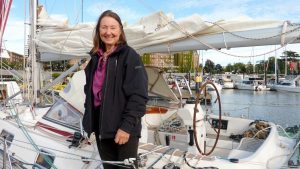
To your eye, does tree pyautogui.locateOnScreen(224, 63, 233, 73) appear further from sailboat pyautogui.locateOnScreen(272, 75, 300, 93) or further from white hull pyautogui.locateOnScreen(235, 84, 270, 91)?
sailboat pyautogui.locateOnScreen(272, 75, 300, 93)

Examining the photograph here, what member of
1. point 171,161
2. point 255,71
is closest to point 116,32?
point 171,161

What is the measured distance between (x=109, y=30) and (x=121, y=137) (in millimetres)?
776

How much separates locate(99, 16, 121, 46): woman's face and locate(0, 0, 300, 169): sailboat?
900 mm

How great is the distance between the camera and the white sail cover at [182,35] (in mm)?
4238

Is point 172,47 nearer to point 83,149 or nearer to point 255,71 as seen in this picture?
point 83,149

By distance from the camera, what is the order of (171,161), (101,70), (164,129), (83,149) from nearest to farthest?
1. (101,70)
2. (171,161)
3. (83,149)
4. (164,129)

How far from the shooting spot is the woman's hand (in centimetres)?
237

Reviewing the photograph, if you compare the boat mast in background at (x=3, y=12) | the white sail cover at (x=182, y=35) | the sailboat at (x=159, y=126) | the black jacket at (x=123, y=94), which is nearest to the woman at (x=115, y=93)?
the black jacket at (x=123, y=94)

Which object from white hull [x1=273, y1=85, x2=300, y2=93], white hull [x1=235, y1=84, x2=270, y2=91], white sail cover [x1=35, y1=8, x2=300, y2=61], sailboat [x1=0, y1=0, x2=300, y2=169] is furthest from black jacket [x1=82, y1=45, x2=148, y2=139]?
white hull [x1=235, y1=84, x2=270, y2=91]

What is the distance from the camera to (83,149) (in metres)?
3.84

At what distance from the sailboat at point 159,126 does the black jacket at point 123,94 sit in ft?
0.99

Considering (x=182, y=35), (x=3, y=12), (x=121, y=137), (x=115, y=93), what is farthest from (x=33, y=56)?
(x=121, y=137)

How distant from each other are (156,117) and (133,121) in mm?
3993

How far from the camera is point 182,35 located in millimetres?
4707
